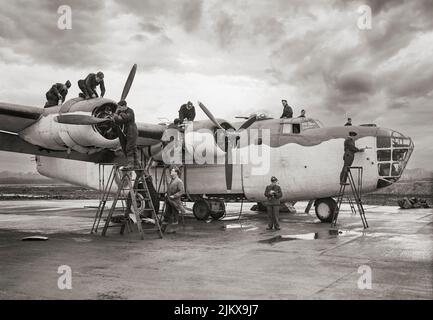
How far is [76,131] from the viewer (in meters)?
11.3

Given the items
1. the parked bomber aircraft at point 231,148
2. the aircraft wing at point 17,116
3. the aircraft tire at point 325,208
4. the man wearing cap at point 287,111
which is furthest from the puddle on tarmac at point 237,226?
the aircraft wing at point 17,116

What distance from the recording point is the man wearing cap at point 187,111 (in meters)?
15.1

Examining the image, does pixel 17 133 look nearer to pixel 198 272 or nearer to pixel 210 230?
pixel 210 230

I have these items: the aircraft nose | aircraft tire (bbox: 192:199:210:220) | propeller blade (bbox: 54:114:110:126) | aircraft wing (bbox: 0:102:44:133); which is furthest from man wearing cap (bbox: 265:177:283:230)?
aircraft wing (bbox: 0:102:44:133)

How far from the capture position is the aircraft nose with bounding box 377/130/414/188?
41.7 feet

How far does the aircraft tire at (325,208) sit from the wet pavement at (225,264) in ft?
5.83

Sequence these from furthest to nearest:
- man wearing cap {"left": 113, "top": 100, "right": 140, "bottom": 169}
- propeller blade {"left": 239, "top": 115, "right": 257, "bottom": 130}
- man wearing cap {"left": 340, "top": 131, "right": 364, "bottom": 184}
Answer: propeller blade {"left": 239, "top": 115, "right": 257, "bottom": 130} → man wearing cap {"left": 340, "top": 131, "right": 364, "bottom": 184} → man wearing cap {"left": 113, "top": 100, "right": 140, "bottom": 169}

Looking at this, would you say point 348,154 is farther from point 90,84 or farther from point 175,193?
point 90,84

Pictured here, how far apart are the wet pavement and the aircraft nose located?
1512 millimetres

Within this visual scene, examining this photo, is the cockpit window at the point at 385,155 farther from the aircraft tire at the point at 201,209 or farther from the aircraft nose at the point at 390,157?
the aircraft tire at the point at 201,209

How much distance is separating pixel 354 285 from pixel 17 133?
10126 mm

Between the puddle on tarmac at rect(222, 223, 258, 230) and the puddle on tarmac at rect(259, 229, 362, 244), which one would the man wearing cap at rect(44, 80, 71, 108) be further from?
the puddle on tarmac at rect(259, 229, 362, 244)

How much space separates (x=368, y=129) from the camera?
13.0m
